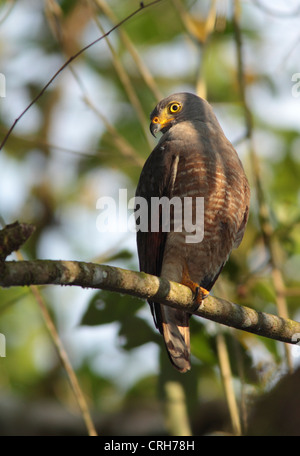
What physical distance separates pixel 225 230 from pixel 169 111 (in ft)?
4.51

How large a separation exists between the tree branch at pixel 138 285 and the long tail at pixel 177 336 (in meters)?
0.94

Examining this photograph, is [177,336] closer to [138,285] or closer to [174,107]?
[138,285]

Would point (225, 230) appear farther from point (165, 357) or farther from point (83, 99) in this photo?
point (83, 99)

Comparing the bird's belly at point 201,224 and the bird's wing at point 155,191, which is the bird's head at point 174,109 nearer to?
the bird's wing at point 155,191

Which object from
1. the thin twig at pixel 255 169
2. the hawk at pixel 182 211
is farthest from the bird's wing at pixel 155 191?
the thin twig at pixel 255 169

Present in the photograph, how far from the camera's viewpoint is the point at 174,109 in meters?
5.43

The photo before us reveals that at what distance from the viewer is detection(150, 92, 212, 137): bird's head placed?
5.38 m

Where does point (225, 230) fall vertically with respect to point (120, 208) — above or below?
below

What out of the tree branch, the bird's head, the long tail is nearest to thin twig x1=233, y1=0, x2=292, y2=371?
the bird's head

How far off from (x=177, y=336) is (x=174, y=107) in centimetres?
208

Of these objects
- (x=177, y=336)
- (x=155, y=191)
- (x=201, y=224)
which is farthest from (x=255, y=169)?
(x=177, y=336)

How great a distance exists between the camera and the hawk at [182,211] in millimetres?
4543

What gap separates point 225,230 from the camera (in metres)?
4.73
